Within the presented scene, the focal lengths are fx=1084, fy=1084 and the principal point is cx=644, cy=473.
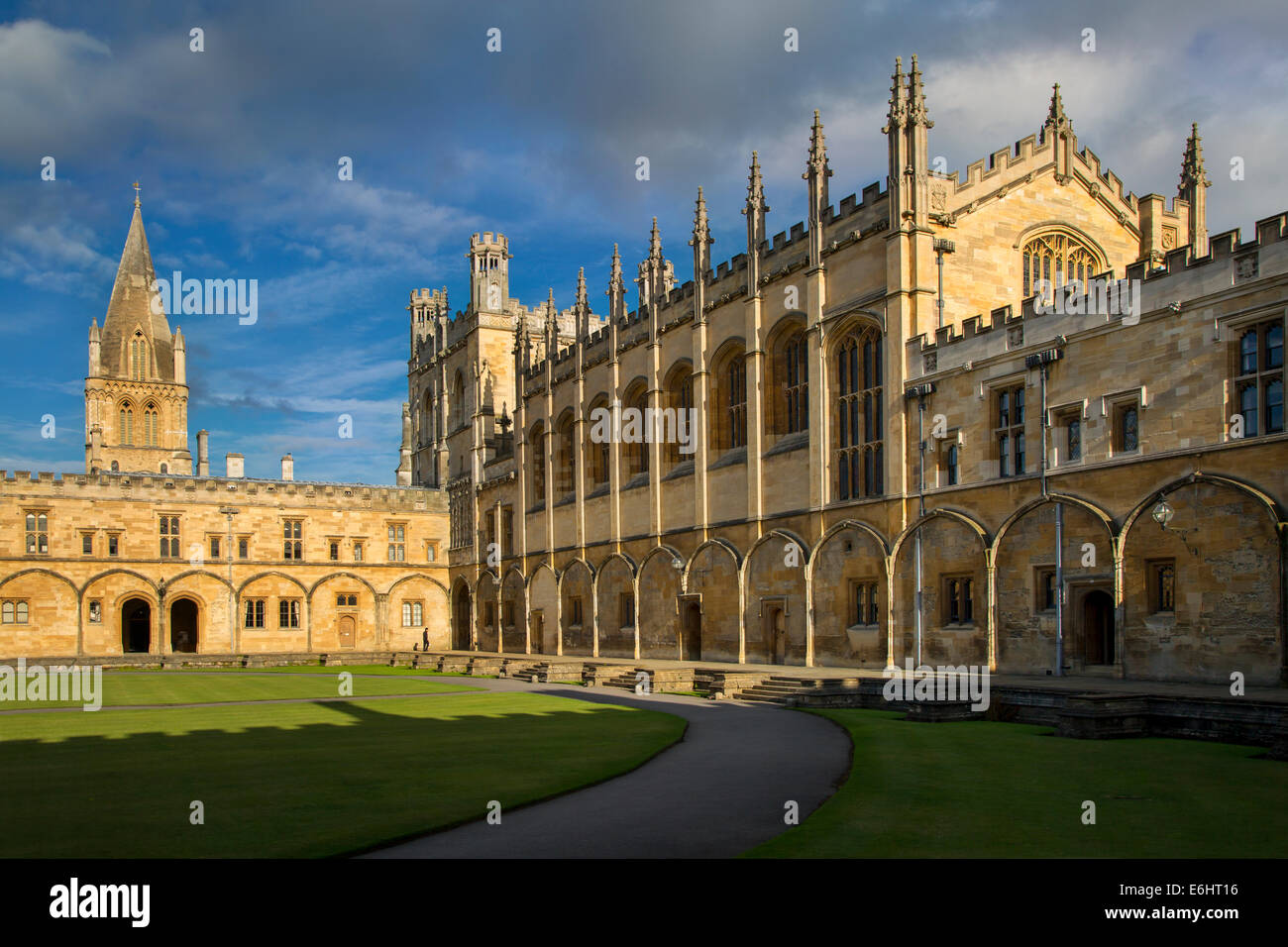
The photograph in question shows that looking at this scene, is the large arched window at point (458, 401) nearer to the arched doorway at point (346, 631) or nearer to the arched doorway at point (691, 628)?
the arched doorway at point (346, 631)

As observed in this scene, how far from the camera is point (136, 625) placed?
5706 centimetres

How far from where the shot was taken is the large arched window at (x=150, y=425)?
101 meters

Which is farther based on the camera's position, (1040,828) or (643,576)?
(643,576)

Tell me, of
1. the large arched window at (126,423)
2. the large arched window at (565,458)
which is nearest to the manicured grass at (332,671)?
the large arched window at (565,458)

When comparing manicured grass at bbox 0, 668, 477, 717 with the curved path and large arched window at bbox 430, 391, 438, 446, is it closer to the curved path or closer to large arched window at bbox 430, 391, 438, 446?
the curved path

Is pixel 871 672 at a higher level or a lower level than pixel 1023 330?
lower

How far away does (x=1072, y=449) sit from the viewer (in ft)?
81.7

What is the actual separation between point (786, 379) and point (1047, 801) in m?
26.0

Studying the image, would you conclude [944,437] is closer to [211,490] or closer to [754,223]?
[754,223]

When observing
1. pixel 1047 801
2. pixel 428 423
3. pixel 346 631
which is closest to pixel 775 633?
pixel 1047 801
